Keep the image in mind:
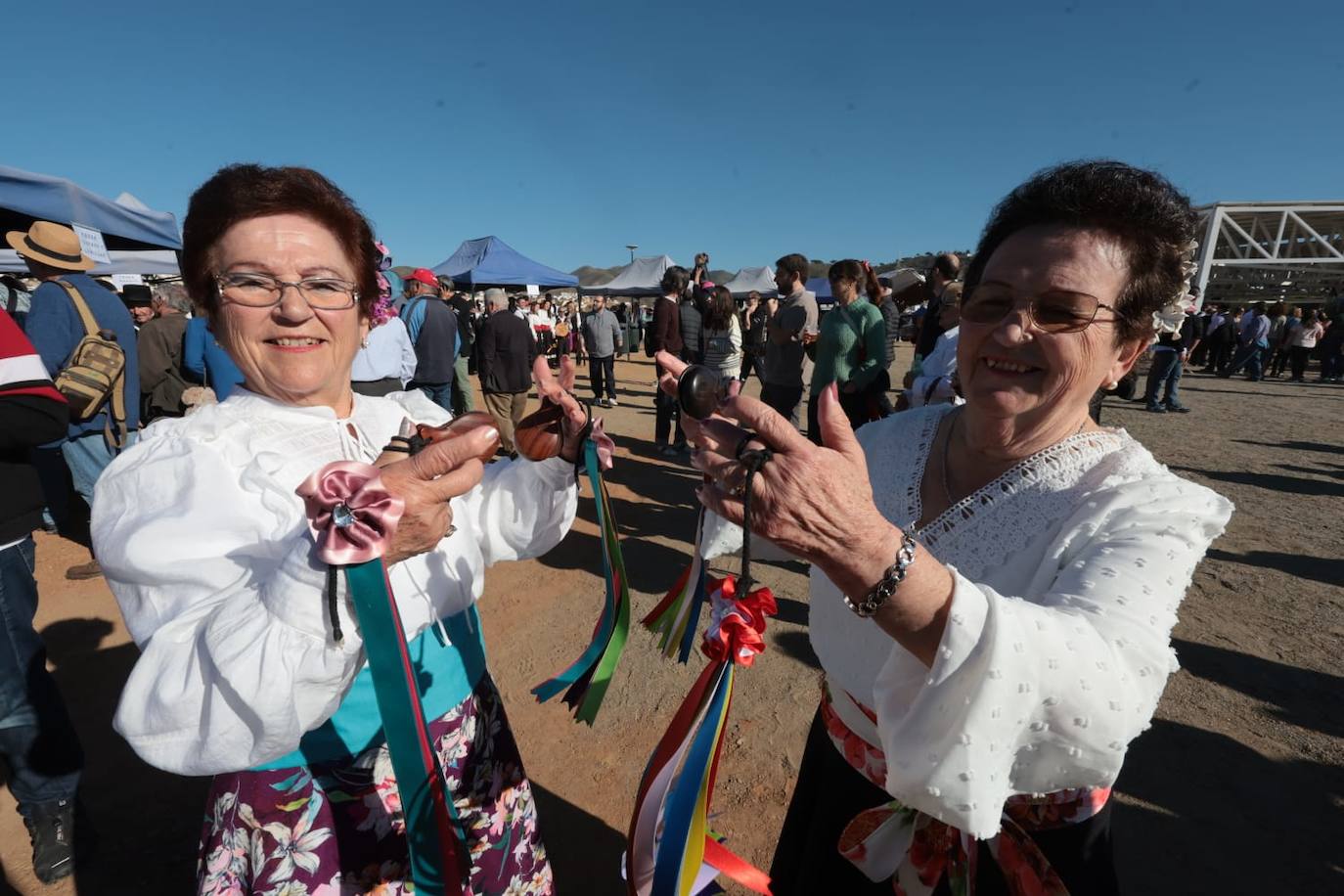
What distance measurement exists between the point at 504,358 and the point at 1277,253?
36682 mm

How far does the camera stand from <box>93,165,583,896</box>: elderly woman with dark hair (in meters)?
0.97

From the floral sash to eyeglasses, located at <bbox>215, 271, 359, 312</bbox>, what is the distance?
1.52 m

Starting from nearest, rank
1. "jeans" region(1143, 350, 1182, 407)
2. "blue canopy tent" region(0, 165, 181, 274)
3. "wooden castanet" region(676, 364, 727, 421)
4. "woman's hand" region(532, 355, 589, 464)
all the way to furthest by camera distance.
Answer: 1. "wooden castanet" region(676, 364, 727, 421)
2. "woman's hand" region(532, 355, 589, 464)
3. "blue canopy tent" region(0, 165, 181, 274)
4. "jeans" region(1143, 350, 1182, 407)

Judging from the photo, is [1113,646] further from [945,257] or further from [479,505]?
[945,257]

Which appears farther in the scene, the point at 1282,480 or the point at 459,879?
the point at 1282,480

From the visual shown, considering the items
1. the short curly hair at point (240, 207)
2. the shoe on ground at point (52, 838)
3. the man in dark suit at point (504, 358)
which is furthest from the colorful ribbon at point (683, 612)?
the man in dark suit at point (504, 358)

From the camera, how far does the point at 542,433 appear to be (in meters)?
1.57

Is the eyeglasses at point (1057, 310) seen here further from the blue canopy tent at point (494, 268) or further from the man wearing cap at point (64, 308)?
the blue canopy tent at point (494, 268)

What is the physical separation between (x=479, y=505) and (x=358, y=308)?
1.94 feet

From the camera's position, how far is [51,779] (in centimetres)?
219

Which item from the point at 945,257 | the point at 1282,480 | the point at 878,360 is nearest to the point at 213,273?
the point at 878,360

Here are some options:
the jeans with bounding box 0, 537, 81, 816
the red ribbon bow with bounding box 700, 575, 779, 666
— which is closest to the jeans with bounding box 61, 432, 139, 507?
the jeans with bounding box 0, 537, 81, 816

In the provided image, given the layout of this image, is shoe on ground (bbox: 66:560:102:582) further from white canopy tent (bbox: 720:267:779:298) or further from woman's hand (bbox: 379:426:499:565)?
white canopy tent (bbox: 720:267:779:298)

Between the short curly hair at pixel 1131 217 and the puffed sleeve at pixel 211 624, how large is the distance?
157 centimetres
